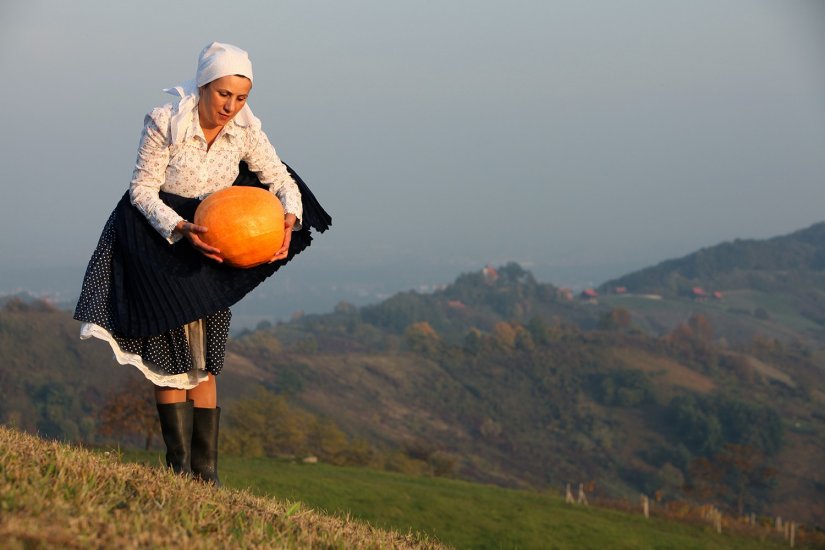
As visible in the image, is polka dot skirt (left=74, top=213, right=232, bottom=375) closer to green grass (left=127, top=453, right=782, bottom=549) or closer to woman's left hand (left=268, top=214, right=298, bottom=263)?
woman's left hand (left=268, top=214, right=298, bottom=263)

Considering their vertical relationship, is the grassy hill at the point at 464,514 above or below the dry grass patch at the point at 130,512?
below

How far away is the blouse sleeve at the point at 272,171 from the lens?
7164mm

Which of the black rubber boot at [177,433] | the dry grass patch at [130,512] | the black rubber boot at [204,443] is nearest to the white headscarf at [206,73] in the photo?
the black rubber boot at [177,433]

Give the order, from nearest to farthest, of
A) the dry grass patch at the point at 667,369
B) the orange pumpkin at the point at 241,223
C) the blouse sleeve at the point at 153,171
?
the orange pumpkin at the point at 241,223
the blouse sleeve at the point at 153,171
the dry grass patch at the point at 667,369

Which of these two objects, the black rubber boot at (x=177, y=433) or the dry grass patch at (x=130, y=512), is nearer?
the dry grass patch at (x=130, y=512)

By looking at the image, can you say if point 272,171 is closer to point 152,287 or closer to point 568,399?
point 152,287

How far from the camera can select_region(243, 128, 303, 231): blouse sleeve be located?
716 cm

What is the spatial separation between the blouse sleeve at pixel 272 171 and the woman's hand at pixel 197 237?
785mm


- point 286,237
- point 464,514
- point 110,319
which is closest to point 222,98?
point 286,237

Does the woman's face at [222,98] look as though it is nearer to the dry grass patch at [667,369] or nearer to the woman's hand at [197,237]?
the woman's hand at [197,237]

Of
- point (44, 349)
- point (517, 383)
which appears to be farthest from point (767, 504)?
point (44, 349)

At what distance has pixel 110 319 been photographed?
266 inches

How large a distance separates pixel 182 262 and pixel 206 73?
4.04ft

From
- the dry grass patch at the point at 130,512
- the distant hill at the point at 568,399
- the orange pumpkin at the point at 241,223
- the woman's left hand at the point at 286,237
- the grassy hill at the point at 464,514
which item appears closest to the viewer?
the dry grass patch at the point at 130,512
